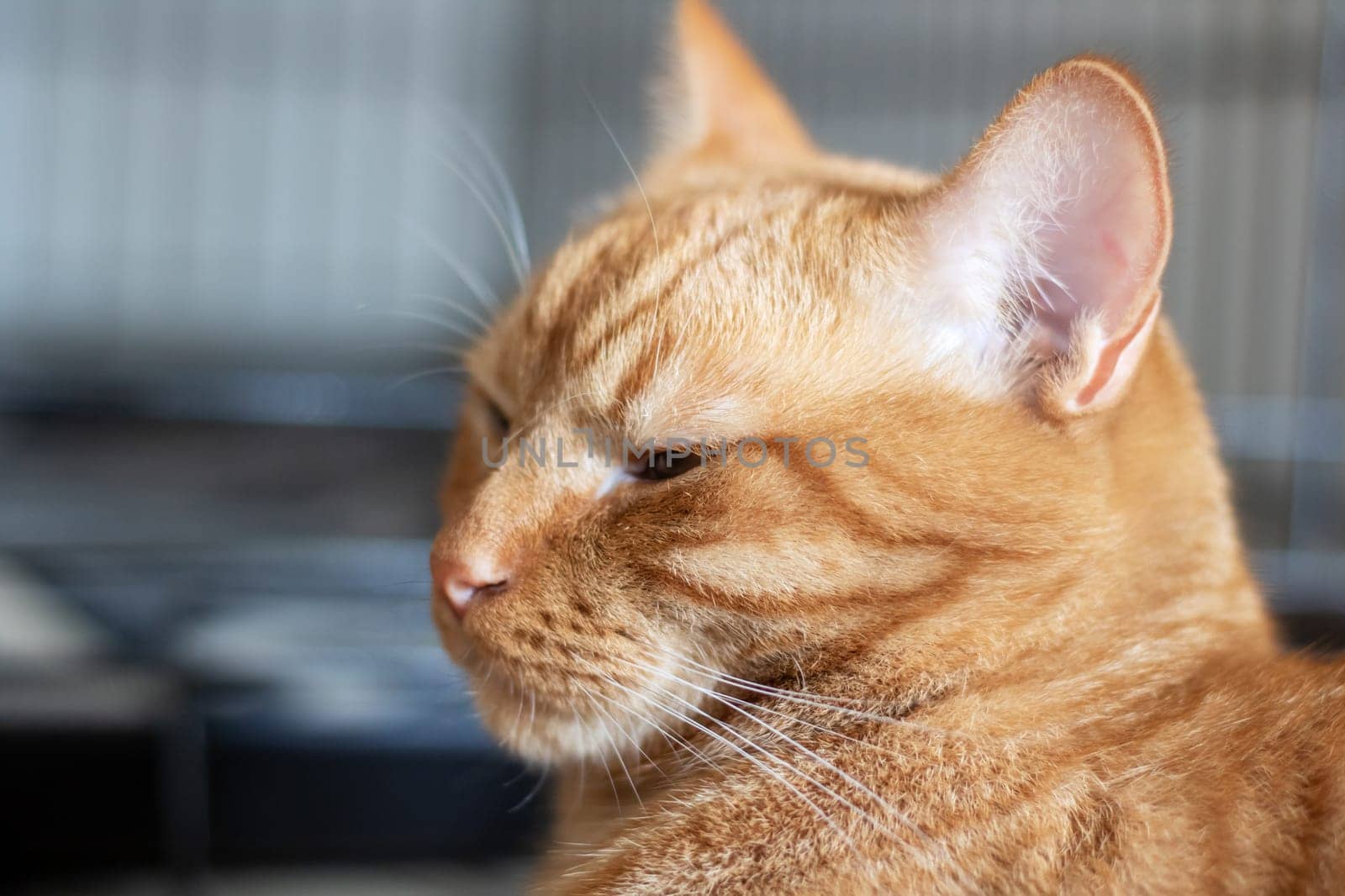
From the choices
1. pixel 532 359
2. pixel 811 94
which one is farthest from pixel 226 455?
pixel 532 359

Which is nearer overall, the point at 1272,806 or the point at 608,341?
the point at 1272,806

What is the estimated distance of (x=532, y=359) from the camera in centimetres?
82

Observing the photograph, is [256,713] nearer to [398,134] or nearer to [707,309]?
[707,309]

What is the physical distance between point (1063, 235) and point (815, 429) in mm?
→ 190

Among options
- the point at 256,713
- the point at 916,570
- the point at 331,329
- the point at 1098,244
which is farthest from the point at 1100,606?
the point at 331,329

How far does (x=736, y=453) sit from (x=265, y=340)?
96.1 inches

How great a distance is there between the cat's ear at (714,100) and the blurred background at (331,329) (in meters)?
0.16

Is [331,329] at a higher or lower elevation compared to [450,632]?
higher

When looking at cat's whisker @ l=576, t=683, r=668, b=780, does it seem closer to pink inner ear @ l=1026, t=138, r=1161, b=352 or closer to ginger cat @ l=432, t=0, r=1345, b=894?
ginger cat @ l=432, t=0, r=1345, b=894

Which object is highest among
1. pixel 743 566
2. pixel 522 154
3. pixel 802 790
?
pixel 522 154

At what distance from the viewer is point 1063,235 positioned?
665 mm

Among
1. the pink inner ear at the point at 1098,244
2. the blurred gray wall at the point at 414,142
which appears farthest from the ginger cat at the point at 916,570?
the blurred gray wall at the point at 414,142

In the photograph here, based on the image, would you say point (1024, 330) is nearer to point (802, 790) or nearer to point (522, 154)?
point (802, 790)

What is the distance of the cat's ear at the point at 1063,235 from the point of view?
0.62 meters
